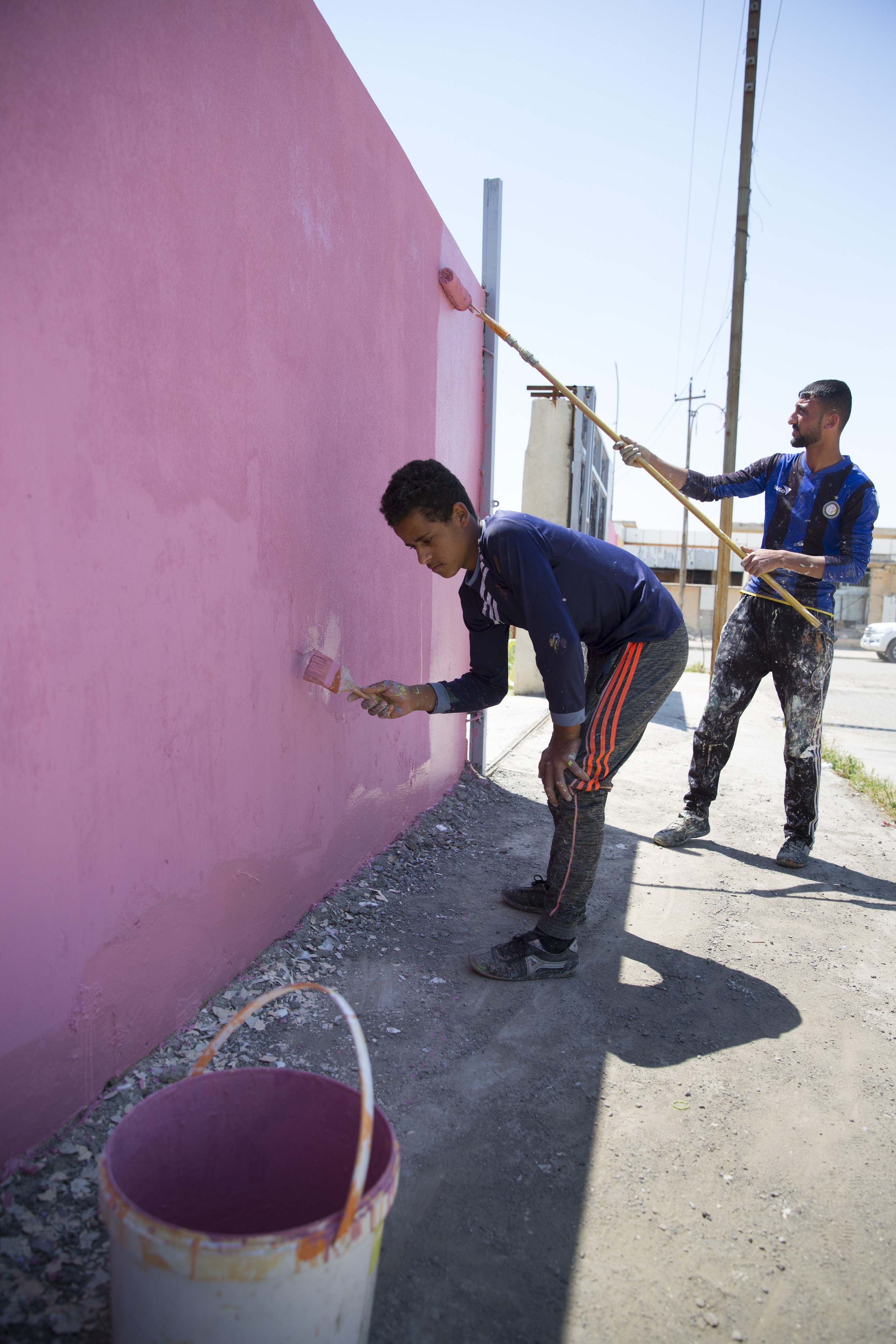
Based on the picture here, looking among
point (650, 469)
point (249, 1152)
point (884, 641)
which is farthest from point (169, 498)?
point (884, 641)

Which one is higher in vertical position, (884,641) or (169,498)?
(169,498)

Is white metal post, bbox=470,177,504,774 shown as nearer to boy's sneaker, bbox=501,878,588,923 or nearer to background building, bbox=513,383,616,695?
boy's sneaker, bbox=501,878,588,923

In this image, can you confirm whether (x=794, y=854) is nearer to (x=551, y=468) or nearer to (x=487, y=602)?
(x=487, y=602)

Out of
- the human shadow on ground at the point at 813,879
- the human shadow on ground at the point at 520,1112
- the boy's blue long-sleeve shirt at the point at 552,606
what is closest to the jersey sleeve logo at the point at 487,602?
the boy's blue long-sleeve shirt at the point at 552,606

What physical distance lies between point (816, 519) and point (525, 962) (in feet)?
8.01

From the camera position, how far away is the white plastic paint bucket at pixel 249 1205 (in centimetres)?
100

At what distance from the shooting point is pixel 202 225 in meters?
1.94

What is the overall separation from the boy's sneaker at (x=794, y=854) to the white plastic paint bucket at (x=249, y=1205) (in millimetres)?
2895

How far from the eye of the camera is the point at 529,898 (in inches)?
122

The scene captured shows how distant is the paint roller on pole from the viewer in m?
3.59

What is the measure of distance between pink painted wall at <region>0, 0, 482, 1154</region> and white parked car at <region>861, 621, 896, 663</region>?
880 inches

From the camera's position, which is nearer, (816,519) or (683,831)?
(816,519)

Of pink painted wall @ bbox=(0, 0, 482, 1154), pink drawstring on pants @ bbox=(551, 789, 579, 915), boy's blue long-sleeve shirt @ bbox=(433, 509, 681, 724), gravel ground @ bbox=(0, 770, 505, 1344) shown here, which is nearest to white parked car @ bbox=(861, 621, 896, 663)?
gravel ground @ bbox=(0, 770, 505, 1344)

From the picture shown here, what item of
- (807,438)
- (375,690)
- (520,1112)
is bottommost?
(520,1112)
